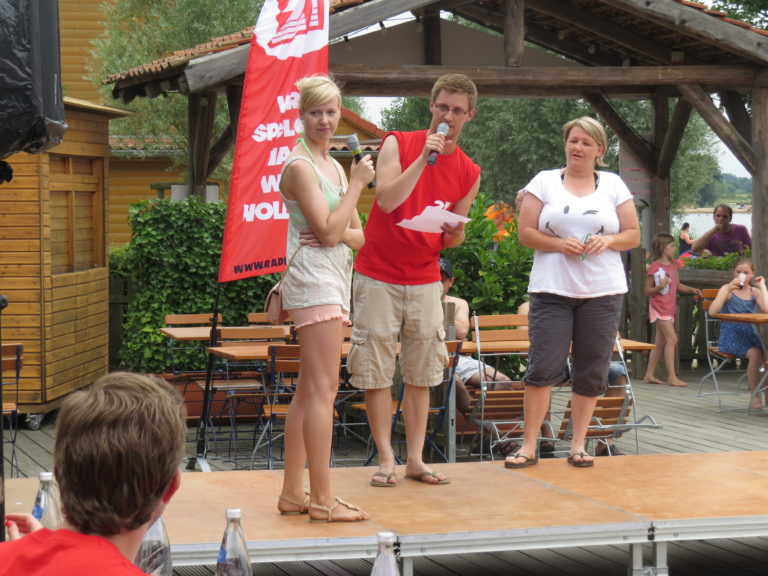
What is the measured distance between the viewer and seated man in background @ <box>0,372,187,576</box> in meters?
1.80

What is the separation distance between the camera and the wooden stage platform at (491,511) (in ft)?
14.0

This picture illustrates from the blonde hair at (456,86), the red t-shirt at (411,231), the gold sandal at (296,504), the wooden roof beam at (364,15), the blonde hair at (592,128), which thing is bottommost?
the gold sandal at (296,504)

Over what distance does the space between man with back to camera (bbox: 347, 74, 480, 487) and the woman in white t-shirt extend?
0.51m

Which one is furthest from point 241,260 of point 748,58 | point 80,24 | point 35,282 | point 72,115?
point 80,24

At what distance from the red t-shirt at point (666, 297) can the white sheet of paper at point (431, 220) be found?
7538 mm

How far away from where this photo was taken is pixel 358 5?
10.6 m

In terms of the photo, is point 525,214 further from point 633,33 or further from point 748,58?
point 633,33

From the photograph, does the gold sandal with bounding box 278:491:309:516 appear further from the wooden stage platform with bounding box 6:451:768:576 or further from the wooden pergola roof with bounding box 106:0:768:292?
the wooden pergola roof with bounding box 106:0:768:292

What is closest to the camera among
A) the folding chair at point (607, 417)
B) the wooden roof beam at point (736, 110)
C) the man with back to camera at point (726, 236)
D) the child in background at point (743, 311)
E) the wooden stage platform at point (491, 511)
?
the wooden stage platform at point (491, 511)

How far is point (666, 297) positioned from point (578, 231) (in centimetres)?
696

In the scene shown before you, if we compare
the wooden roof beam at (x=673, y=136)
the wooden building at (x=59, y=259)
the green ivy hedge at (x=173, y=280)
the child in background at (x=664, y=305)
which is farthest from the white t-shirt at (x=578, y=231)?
the wooden roof beam at (x=673, y=136)

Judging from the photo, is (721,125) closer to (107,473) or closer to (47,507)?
(47,507)

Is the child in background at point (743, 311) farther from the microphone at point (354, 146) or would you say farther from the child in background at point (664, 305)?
the microphone at point (354, 146)

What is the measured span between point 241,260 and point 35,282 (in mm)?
3036
